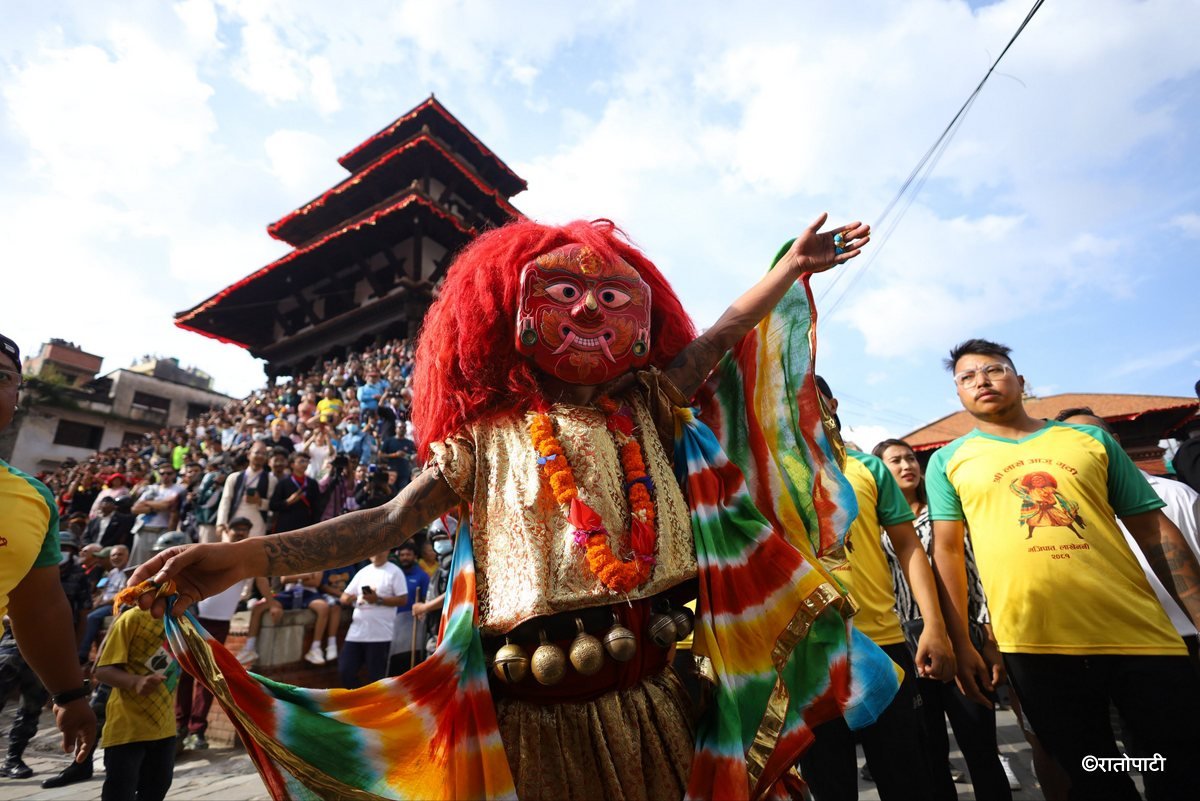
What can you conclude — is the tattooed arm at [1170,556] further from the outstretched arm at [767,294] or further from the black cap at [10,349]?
the black cap at [10,349]

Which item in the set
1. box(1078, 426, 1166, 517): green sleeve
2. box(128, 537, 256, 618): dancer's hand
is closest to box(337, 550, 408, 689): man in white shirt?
box(128, 537, 256, 618): dancer's hand

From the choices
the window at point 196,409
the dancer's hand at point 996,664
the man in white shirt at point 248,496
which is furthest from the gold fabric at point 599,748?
the window at point 196,409

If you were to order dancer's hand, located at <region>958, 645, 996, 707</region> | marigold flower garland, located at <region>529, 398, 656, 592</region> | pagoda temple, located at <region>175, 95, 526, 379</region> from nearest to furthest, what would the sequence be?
marigold flower garland, located at <region>529, 398, 656, 592</region> < dancer's hand, located at <region>958, 645, 996, 707</region> < pagoda temple, located at <region>175, 95, 526, 379</region>

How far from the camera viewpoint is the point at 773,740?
4.87ft

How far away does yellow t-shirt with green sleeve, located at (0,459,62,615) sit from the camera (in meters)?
1.96

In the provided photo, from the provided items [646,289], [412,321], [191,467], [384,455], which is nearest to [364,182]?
[412,321]

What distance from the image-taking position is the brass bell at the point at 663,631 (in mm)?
1551

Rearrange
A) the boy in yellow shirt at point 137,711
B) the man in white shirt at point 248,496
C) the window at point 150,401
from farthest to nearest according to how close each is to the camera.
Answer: the window at point 150,401, the man in white shirt at point 248,496, the boy in yellow shirt at point 137,711

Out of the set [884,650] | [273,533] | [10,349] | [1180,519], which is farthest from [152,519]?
[1180,519]

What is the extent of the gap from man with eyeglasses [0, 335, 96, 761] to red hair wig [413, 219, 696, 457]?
131 cm

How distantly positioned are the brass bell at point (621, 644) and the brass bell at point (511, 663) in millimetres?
200

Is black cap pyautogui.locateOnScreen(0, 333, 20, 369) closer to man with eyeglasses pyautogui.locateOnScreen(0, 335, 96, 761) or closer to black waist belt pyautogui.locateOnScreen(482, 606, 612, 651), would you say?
man with eyeglasses pyautogui.locateOnScreen(0, 335, 96, 761)

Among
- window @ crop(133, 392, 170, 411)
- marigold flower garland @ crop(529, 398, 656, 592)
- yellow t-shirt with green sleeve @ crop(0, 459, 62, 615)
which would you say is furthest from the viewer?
→ window @ crop(133, 392, 170, 411)

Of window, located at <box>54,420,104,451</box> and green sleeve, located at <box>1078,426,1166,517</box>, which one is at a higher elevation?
window, located at <box>54,420,104,451</box>
